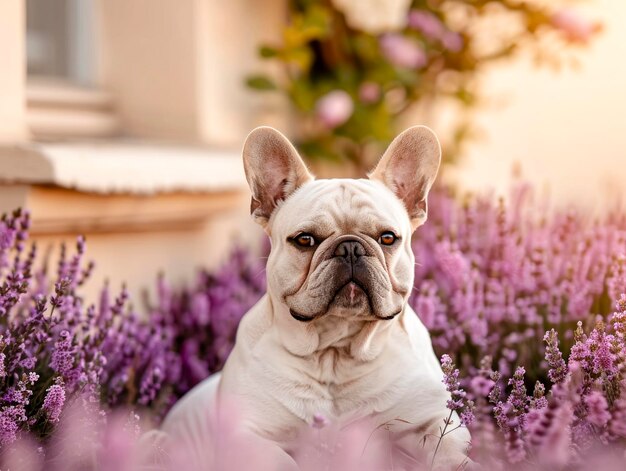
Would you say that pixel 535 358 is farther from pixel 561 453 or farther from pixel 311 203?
pixel 561 453

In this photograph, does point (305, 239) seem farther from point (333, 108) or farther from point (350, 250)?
point (333, 108)

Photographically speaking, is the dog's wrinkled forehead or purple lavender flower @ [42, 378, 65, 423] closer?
purple lavender flower @ [42, 378, 65, 423]

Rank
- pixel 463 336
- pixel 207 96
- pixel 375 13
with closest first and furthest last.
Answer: pixel 463 336 → pixel 207 96 → pixel 375 13

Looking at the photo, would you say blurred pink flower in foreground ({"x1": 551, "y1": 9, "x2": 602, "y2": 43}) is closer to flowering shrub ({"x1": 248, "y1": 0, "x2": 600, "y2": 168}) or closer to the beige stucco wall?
flowering shrub ({"x1": 248, "y1": 0, "x2": 600, "y2": 168})

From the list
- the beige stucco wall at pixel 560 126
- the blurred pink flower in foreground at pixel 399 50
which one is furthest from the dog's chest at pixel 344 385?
the beige stucco wall at pixel 560 126

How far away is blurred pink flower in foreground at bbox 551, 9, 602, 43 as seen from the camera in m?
4.63

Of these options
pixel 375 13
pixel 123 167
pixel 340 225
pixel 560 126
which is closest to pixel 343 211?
pixel 340 225

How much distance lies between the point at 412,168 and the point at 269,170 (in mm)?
356

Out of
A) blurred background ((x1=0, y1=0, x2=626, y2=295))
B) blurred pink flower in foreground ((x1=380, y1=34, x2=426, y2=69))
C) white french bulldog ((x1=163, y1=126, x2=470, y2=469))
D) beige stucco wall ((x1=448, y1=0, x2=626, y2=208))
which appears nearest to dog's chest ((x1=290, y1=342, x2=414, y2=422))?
white french bulldog ((x1=163, y1=126, x2=470, y2=469))

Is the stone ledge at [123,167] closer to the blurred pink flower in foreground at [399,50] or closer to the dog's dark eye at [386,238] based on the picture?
the blurred pink flower in foreground at [399,50]

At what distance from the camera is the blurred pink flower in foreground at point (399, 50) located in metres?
4.55

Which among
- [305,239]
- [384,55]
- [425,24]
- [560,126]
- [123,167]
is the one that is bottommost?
[560,126]

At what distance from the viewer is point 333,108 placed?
4453 mm

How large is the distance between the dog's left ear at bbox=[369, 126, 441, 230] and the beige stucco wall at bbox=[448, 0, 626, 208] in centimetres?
424
